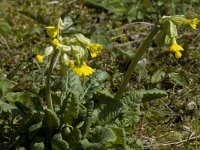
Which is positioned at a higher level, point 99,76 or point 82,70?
point 82,70

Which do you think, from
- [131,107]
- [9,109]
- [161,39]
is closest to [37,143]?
[9,109]

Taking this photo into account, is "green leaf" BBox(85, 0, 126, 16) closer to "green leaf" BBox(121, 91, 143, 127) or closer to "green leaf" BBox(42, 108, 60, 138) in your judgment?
"green leaf" BBox(121, 91, 143, 127)

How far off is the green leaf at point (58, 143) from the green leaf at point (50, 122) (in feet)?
0.24

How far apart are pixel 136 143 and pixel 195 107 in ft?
2.80

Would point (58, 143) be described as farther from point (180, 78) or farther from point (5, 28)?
point (5, 28)

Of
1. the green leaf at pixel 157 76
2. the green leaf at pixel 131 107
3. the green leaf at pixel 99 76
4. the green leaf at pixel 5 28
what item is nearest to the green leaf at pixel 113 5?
the green leaf at pixel 5 28

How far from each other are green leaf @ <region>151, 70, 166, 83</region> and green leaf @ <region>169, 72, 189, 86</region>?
0.07m

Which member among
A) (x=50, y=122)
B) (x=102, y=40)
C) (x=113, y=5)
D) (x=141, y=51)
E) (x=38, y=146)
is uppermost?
(x=113, y=5)

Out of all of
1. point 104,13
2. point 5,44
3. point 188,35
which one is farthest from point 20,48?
point 188,35

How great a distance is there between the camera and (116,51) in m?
4.44

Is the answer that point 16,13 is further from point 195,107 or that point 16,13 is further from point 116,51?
point 195,107

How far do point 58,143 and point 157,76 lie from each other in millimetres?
1410

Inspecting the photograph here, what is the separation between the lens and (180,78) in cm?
411

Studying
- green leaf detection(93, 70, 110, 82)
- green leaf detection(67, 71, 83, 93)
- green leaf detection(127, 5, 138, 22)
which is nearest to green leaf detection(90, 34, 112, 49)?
green leaf detection(127, 5, 138, 22)
